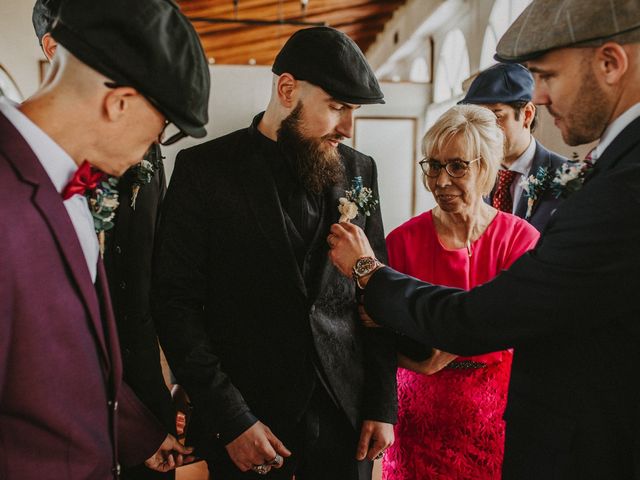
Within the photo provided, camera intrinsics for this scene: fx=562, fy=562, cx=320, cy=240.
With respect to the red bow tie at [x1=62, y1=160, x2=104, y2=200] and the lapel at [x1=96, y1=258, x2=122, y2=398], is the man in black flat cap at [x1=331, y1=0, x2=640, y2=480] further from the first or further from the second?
the red bow tie at [x1=62, y1=160, x2=104, y2=200]

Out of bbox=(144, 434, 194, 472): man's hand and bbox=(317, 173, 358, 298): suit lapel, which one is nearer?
bbox=(144, 434, 194, 472): man's hand

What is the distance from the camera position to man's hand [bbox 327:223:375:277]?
1.58m

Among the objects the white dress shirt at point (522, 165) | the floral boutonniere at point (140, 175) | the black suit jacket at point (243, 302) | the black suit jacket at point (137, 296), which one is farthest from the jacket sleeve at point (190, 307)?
the white dress shirt at point (522, 165)

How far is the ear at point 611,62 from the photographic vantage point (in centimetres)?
117

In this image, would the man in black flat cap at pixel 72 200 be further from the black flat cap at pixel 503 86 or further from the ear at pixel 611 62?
the black flat cap at pixel 503 86

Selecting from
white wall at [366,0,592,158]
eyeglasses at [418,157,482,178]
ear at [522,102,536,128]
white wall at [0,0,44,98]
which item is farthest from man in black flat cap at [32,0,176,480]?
white wall at [0,0,44,98]

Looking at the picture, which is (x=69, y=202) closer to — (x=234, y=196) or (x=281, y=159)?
(x=234, y=196)

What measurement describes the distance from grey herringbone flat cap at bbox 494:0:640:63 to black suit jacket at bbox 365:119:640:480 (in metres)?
0.19

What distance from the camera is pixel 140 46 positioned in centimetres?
101

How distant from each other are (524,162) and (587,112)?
1625 millimetres

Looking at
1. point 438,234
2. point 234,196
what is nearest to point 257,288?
point 234,196

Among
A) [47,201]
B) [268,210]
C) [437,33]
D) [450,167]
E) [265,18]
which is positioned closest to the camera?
[47,201]

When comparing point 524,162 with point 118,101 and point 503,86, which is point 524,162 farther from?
point 118,101

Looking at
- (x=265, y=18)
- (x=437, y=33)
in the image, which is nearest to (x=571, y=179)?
(x=437, y=33)
